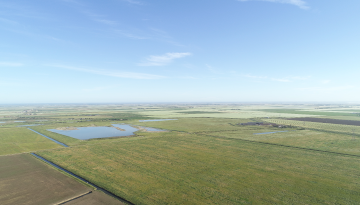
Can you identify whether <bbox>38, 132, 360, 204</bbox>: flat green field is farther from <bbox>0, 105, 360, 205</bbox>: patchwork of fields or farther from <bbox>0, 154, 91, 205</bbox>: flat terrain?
<bbox>0, 154, 91, 205</bbox>: flat terrain

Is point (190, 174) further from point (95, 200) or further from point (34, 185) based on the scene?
point (34, 185)

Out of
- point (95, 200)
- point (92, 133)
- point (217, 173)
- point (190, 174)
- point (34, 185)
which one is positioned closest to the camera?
point (95, 200)

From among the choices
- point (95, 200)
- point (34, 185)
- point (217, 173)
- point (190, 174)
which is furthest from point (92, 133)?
point (217, 173)

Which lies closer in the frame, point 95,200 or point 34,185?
point 95,200

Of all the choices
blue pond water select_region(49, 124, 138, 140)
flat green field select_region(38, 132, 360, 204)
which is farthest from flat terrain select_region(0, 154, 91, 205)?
blue pond water select_region(49, 124, 138, 140)

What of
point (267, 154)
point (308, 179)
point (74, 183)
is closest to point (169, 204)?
point (74, 183)

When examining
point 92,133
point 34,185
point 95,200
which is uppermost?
point 34,185
